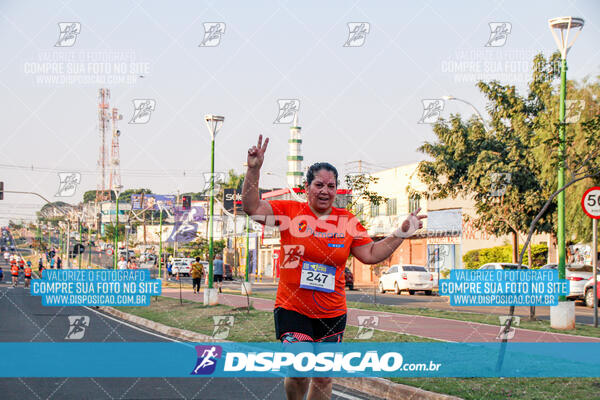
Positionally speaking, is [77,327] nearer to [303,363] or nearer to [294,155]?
[303,363]

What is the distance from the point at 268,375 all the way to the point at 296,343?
488 cm

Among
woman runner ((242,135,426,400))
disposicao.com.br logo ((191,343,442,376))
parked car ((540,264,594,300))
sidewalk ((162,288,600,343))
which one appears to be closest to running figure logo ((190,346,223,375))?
disposicao.com.br logo ((191,343,442,376))

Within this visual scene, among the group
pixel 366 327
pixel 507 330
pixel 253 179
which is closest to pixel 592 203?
pixel 366 327

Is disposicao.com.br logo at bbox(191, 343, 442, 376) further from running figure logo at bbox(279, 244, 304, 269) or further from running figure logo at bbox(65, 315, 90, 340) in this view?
running figure logo at bbox(65, 315, 90, 340)

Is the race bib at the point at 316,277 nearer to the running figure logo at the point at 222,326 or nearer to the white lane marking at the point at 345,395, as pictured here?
the white lane marking at the point at 345,395

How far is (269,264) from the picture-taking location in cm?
7569

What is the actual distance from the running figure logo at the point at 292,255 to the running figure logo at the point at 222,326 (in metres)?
9.36

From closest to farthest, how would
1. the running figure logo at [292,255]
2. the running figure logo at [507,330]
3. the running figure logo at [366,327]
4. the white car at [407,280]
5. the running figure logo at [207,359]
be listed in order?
the running figure logo at [292,255]
the running figure logo at [507,330]
the running figure logo at [207,359]
the running figure logo at [366,327]
the white car at [407,280]

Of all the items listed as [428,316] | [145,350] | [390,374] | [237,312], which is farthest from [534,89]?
[390,374]

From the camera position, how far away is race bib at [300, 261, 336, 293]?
4.88 meters

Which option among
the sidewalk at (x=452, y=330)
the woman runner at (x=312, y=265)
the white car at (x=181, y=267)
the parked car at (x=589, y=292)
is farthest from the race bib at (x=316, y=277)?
the white car at (x=181, y=267)

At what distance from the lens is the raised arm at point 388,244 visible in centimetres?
503

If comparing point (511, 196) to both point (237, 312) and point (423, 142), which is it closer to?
point (423, 142)

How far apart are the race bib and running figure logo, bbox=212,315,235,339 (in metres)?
9.43
